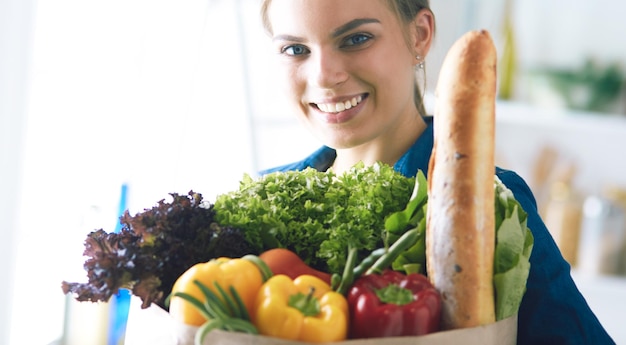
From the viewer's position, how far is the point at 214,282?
0.83 meters

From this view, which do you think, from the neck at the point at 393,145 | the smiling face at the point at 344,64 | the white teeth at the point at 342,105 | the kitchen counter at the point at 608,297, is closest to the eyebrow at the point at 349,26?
the smiling face at the point at 344,64

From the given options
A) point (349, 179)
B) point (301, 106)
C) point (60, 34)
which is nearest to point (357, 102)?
point (301, 106)

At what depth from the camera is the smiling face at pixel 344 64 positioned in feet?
4.51

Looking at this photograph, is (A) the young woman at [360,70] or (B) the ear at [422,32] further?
(B) the ear at [422,32]

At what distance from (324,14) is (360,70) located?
0.38 feet

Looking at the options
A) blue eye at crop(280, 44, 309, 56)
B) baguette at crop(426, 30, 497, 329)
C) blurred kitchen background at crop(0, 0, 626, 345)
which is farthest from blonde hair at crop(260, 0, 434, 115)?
baguette at crop(426, 30, 497, 329)

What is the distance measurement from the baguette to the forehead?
19.7 inches

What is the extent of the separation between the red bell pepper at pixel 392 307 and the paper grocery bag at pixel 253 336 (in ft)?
0.10

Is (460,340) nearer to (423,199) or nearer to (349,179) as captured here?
(423,199)

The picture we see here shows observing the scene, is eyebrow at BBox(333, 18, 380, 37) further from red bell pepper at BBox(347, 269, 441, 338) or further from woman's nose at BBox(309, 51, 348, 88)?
red bell pepper at BBox(347, 269, 441, 338)

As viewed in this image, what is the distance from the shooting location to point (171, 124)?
2664 millimetres

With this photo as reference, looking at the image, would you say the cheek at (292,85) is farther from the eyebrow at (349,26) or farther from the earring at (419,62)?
the earring at (419,62)

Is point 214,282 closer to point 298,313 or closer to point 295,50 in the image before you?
point 298,313

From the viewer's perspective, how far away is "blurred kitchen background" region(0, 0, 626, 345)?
1746mm
